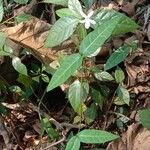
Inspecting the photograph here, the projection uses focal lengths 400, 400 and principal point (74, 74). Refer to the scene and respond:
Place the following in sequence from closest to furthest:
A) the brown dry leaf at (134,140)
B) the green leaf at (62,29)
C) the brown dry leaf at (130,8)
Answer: the green leaf at (62,29) < the brown dry leaf at (134,140) < the brown dry leaf at (130,8)

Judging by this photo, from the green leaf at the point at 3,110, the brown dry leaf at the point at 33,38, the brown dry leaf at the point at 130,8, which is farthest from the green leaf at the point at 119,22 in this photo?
the green leaf at the point at 3,110

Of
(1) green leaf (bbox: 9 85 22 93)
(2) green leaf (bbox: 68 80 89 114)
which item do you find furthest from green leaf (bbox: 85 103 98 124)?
(1) green leaf (bbox: 9 85 22 93)

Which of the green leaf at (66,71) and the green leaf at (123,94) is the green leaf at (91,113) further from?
the green leaf at (66,71)

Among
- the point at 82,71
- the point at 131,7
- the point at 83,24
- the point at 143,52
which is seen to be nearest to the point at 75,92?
the point at 82,71

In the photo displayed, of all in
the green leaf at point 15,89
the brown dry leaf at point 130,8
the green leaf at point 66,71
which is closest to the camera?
the green leaf at point 66,71

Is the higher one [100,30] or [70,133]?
[100,30]

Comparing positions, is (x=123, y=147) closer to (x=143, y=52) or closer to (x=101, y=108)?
(x=101, y=108)
